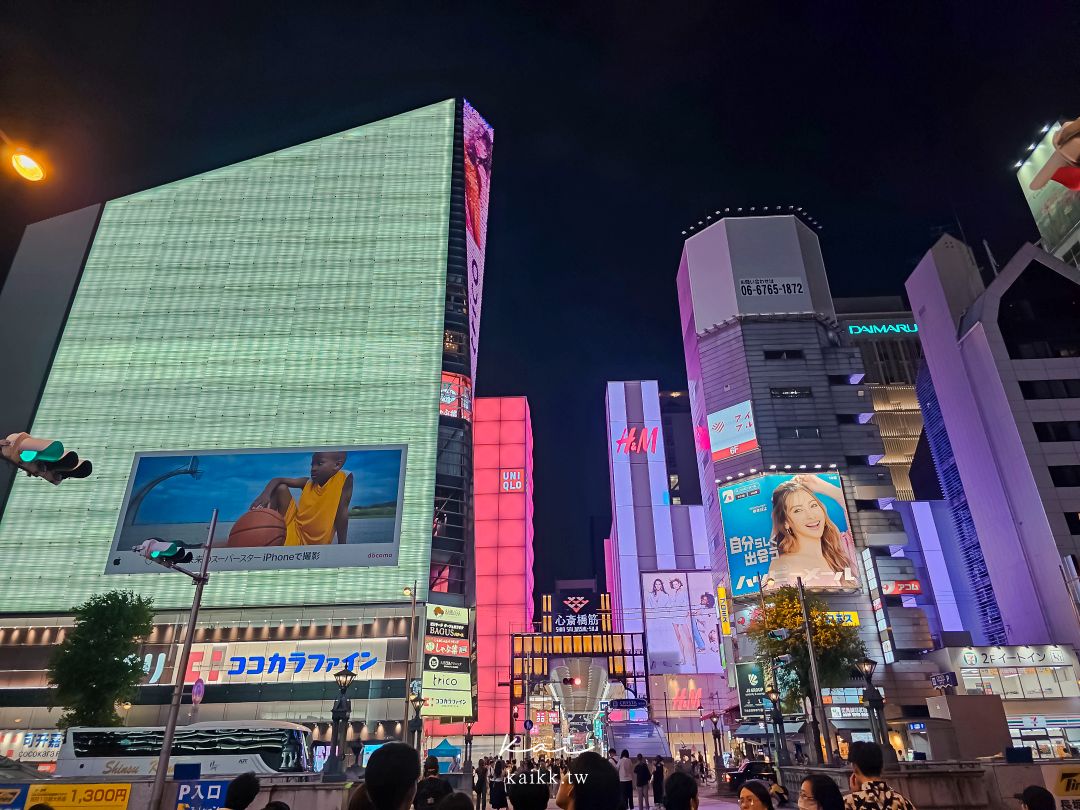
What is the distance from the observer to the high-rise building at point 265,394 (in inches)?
1932

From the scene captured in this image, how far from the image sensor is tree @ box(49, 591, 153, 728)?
36500 millimetres

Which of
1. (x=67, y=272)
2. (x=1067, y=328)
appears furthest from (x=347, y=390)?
(x=1067, y=328)

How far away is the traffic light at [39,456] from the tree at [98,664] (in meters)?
36.9

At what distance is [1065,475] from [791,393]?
80.2 ft

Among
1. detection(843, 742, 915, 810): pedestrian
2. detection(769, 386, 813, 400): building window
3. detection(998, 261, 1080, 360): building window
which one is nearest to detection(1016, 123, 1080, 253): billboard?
detection(998, 261, 1080, 360): building window

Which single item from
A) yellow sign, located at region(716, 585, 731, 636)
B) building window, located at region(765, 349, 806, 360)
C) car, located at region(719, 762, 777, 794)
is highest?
building window, located at region(765, 349, 806, 360)

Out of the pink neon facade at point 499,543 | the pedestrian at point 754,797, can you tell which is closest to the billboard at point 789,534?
the pink neon facade at point 499,543

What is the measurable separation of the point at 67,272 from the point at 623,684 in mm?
74496

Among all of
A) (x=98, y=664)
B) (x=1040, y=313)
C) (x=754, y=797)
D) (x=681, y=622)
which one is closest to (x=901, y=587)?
(x=1040, y=313)

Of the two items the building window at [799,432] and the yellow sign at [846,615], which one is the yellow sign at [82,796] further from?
the building window at [799,432]

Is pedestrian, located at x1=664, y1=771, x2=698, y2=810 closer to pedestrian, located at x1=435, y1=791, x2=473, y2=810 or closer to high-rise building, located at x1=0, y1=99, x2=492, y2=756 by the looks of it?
pedestrian, located at x1=435, y1=791, x2=473, y2=810

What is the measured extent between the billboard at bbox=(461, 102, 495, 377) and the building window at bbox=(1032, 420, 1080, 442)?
49.6 metres

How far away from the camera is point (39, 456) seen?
321 inches

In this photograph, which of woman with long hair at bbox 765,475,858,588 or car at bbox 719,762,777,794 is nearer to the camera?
car at bbox 719,762,777,794
